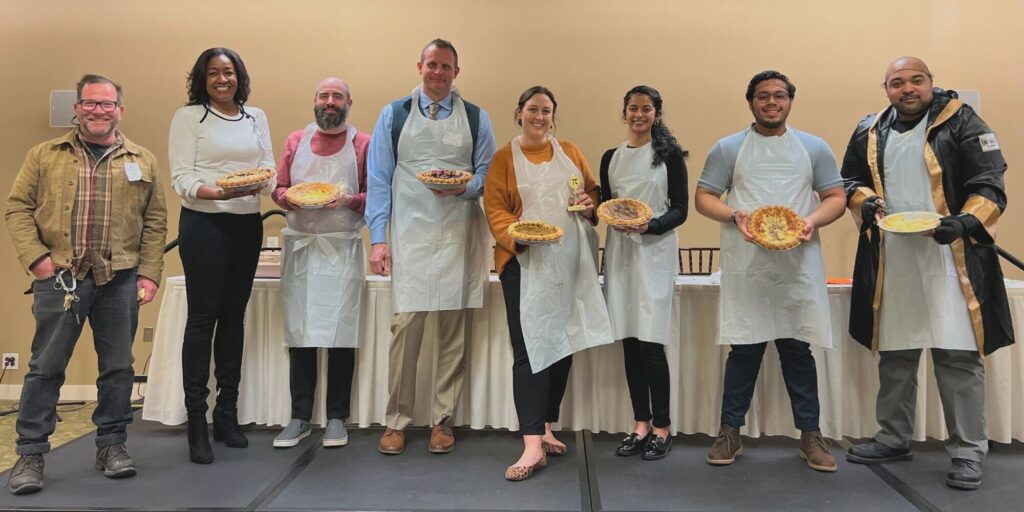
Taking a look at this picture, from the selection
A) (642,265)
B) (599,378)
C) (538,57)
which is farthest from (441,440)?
(538,57)

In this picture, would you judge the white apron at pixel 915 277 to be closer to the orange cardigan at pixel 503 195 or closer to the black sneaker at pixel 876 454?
the black sneaker at pixel 876 454

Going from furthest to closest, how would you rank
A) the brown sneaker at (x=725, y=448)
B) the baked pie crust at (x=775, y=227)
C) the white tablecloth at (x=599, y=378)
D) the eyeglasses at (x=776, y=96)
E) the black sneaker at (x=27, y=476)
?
the white tablecloth at (x=599, y=378), the brown sneaker at (x=725, y=448), the eyeglasses at (x=776, y=96), the baked pie crust at (x=775, y=227), the black sneaker at (x=27, y=476)

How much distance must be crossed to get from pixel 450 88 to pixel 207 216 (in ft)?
3.55

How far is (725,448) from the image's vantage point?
229 cm

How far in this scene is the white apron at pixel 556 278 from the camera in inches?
83.8

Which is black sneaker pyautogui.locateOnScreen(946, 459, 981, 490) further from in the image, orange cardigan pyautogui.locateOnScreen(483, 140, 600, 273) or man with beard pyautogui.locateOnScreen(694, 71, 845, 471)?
orange cardigan pyautogui.locateOnScreen(483, 140, 600, 273)

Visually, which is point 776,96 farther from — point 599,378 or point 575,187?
point 599,378

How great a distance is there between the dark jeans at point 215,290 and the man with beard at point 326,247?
178 mm

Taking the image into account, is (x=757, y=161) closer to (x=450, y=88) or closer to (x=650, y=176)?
(x=650, y=176)

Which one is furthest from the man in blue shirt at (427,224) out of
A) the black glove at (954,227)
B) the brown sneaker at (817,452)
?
the black glove at (954,227)

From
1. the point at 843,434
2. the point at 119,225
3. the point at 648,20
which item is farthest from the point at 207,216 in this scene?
the point at 648,20

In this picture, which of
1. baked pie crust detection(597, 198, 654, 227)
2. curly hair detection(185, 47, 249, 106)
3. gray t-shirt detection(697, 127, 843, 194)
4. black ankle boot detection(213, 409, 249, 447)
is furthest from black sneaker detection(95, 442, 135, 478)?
gray t-shirt detection(697, 127, 843, 194)

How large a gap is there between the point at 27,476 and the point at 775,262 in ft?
9.01

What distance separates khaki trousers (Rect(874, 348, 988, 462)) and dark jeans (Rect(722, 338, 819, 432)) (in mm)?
339
